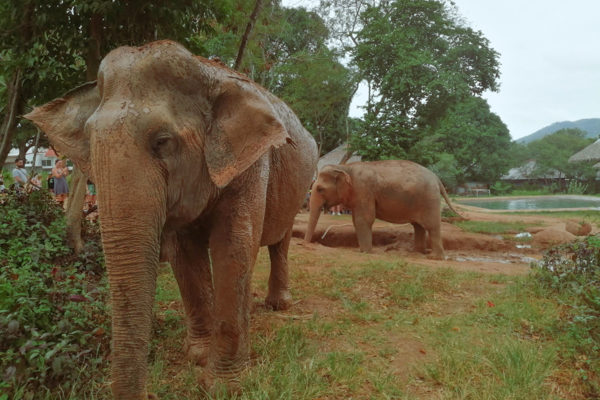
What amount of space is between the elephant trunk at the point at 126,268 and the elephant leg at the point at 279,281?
2490 mm

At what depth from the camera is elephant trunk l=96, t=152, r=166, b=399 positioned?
78.2 inches

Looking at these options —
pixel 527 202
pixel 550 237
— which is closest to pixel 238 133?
pixel 550 237

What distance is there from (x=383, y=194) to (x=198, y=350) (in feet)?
22.1

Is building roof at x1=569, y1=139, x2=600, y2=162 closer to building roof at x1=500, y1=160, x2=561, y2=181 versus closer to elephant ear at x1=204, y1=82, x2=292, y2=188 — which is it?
building roof at x1=500, y1=160, x2=561, y2=181

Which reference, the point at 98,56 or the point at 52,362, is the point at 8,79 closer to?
the point at 98,56

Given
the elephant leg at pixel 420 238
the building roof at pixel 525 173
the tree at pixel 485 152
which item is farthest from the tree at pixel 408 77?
the building roof at pixel 525 173

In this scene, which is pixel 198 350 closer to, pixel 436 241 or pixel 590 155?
pixel 436 241

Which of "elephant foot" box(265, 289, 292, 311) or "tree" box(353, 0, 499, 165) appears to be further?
"tree" box(353, 0, 499, 165)

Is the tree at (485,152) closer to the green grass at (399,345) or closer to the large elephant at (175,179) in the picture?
the green grass at (399,345)

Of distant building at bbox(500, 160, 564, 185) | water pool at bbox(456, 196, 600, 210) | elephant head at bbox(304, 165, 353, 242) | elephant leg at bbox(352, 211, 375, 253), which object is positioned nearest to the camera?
elephant leg at bbox(352, 211, 375, 253)

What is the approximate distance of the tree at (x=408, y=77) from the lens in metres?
13.2

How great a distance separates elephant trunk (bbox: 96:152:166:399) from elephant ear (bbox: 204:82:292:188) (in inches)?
19.0

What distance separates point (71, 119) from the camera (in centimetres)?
269

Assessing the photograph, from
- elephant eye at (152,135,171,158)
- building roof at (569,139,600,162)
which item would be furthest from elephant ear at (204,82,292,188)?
building roof at (569,139,600,162)
